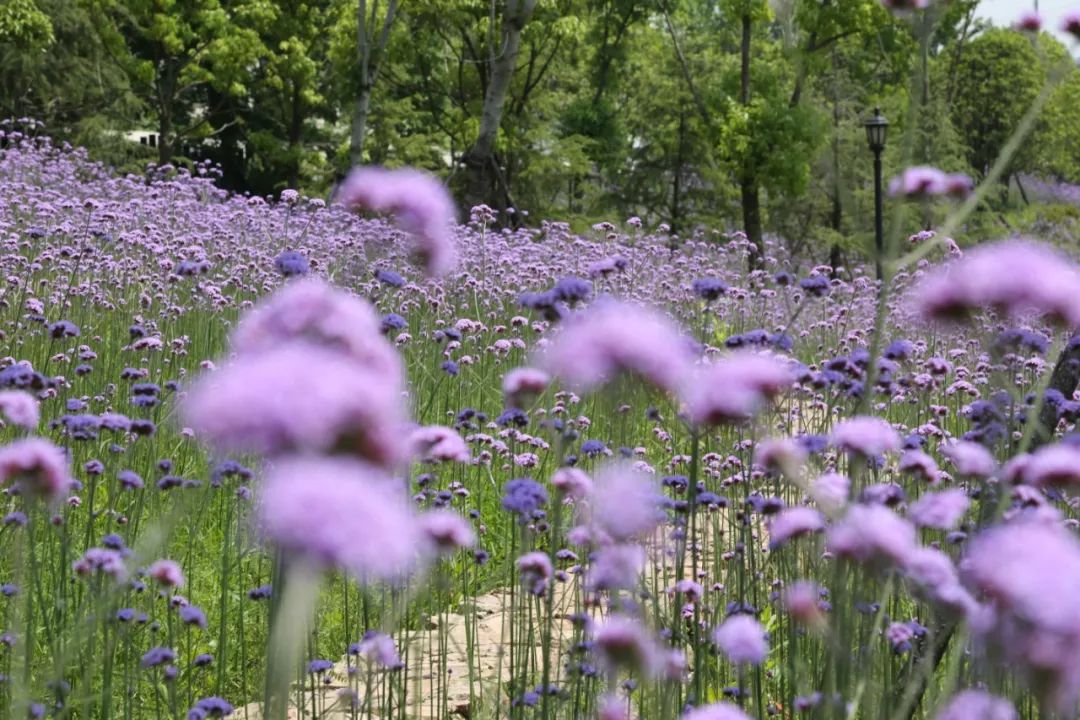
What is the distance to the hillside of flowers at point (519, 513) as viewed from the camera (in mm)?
1017

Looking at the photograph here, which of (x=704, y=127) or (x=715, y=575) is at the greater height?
(x=704, y=127)

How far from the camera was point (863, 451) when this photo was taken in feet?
5.58

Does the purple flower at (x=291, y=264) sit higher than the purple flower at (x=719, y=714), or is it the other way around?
the purple flower at (x=291, y=264)

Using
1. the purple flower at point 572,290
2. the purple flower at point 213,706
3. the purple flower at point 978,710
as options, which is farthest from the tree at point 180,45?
the purple flower at point 978,710

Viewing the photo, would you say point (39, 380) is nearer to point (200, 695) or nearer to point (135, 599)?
point (135, 599)

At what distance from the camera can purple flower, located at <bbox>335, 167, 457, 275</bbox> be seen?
1.46 meters

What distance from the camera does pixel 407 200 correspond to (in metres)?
1.49

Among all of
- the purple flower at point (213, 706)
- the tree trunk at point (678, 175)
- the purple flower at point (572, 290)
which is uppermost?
the tree trunk at point (678, 175)

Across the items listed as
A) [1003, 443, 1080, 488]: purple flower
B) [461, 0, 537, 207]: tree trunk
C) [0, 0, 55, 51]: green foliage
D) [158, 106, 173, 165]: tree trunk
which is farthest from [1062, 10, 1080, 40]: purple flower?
[158, 106, 173, 165]: tree trunk

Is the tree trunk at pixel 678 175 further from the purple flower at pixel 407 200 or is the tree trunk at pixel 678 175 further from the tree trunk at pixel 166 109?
the purple flower at pixel 407 200

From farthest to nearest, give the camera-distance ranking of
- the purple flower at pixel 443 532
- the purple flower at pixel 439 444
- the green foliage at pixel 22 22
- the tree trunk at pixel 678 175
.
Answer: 1. the tree trunk at pixel 678 175
2. the green foliage at pixel 22 22
3. the purple flower at pixel 439 444
4. the purple flower at pixel 443 532

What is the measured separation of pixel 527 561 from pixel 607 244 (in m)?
7.31

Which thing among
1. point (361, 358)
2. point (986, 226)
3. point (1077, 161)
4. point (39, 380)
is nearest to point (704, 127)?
point (986, 226)

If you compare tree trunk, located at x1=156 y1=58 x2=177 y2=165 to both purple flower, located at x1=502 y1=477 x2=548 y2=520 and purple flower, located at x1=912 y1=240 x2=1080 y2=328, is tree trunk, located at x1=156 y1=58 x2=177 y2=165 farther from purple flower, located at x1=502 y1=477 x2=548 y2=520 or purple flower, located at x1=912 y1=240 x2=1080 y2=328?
purple flower, located at x1=912 y1=240 x2=1080 y2=328
